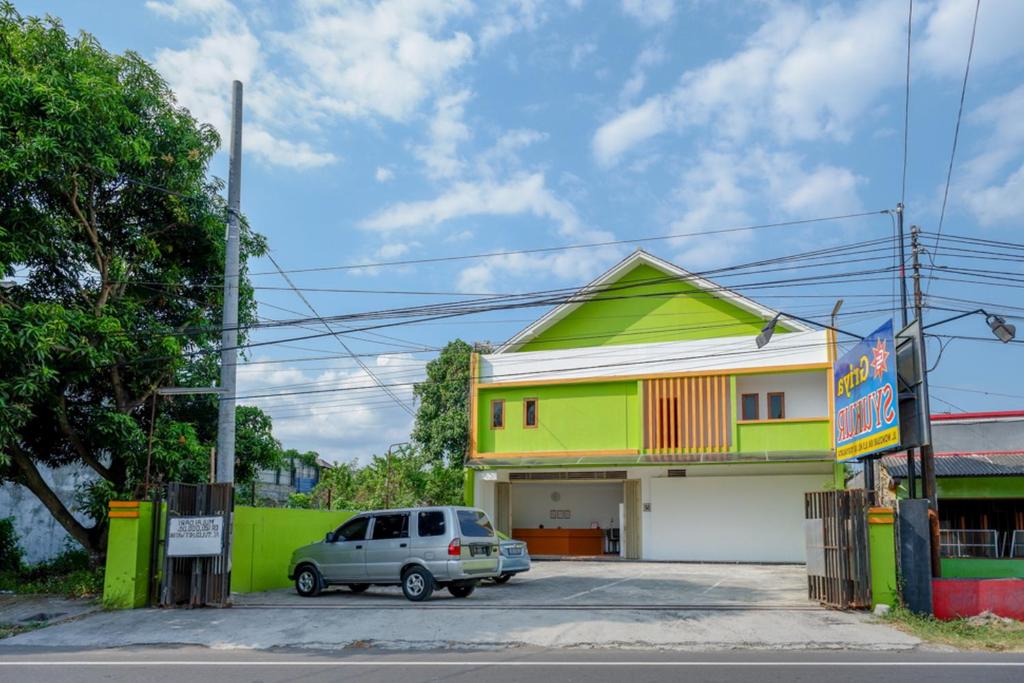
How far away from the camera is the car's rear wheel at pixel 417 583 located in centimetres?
1612

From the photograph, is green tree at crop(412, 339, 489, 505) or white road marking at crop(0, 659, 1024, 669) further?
green tree at crop(412, 339, 489, 505)

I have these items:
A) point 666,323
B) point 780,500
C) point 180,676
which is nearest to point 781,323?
point 666,323

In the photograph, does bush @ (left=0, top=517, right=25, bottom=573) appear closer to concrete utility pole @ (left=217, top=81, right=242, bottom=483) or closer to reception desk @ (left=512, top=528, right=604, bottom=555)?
concrete utility pole @ (left=217, top=81, right=242, bottom=483)

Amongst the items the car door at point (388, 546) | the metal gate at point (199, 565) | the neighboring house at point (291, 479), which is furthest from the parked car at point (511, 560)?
the neighboring house at point (291, 479)

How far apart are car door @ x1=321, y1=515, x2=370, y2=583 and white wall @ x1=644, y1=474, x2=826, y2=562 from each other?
48.3ft

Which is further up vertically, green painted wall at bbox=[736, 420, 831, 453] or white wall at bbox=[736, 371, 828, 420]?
white wall at bbox=[736, 371, 828, 420]

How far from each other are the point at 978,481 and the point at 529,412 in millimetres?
13552

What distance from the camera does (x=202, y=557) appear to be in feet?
53.0

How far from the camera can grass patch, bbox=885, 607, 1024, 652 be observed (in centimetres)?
1212

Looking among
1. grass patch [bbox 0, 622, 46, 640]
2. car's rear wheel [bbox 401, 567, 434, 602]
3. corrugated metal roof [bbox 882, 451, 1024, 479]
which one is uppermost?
corrugated metal roof [bbox 882, 451, 1024, 479]

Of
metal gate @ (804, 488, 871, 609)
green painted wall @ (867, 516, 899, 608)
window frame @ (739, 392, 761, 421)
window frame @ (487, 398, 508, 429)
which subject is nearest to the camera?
green painted wall @ (867, 516, 899, 608)

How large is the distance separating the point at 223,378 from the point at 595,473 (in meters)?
16.7

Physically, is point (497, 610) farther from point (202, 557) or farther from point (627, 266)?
point (627, 266)

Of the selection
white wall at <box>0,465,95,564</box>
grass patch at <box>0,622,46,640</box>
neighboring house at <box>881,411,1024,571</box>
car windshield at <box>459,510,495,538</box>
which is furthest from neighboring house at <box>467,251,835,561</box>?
grass patch at <box>0,622,46,640</box>
